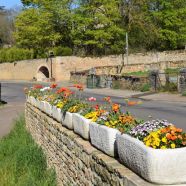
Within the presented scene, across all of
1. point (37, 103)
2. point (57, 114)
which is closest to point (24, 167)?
point (57, 114)

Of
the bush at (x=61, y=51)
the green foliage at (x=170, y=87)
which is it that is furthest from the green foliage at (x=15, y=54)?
the green foliage at (x=170, y=87)

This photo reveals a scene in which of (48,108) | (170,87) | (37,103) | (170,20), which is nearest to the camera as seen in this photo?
(48,108)

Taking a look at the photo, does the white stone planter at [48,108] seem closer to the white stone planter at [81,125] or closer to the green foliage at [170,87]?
the white stone planter at [81,125]

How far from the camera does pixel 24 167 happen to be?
11.9 metres

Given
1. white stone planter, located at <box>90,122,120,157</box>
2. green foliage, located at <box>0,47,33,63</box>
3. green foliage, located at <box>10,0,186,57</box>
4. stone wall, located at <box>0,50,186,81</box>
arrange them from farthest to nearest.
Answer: green foliage, located at <box>0,47,33,63</box>, green foliage, located at <box>10,0,186,57</box>, stone wall, located at <box>0,50,186,81</box>, white stone planter, located at <box>90,122,120,157</box>

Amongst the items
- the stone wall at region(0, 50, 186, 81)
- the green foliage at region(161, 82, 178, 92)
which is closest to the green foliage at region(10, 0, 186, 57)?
the stone wall at region(0, 50, 186, 81)

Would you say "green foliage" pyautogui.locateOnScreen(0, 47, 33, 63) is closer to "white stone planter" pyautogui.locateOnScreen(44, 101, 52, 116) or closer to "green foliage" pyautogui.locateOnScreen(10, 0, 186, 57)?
"green foliage" pyautogui.locateOnScreen(10, 0, 186, 57)

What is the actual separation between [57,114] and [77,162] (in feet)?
9.20

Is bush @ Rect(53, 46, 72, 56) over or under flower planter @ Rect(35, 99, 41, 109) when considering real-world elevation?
over

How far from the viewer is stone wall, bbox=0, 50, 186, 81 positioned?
54094 mm

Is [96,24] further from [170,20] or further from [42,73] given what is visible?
[170,20]

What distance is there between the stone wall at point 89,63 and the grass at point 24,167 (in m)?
37.8

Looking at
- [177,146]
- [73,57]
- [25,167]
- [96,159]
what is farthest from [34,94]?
[73,57]

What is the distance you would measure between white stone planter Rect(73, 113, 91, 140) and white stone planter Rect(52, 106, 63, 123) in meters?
1.45
